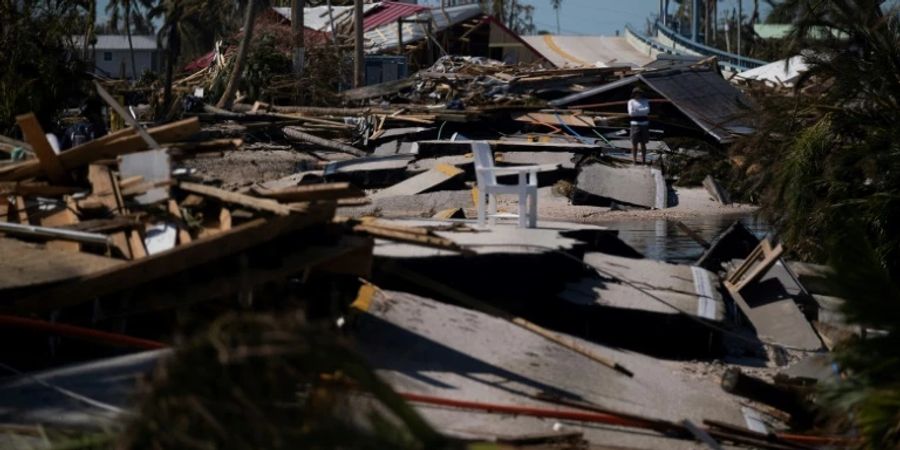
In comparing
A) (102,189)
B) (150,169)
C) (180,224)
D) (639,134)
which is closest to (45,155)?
(102,189)

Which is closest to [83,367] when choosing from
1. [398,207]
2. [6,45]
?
[398,207]

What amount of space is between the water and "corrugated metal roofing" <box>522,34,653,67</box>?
34329 mm

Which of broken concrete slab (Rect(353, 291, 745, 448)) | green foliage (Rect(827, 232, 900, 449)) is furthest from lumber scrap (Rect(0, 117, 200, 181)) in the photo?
green foliage (Rect(827, 232, 900, 449))

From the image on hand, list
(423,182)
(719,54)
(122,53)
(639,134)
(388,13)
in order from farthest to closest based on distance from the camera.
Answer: (122,53) < (719,54) < (388,13) < (639,134) < (423,182)

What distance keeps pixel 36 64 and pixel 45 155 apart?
10.3m

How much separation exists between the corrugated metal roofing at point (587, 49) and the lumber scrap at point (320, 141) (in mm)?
29299

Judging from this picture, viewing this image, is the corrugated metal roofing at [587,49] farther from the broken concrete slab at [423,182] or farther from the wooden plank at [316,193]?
the wooden plank at [316,193]

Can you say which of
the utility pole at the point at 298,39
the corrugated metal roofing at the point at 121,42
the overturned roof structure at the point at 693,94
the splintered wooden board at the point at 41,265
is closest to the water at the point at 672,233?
the overturned roof structure at the point at 693,94

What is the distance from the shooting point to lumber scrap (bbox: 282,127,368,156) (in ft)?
79.6

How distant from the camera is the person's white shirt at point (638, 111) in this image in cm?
2272

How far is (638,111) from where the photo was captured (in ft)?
75.0

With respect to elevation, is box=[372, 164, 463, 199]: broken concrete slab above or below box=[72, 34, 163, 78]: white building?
below

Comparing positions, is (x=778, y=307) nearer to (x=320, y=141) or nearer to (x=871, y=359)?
(x=871, y=359)

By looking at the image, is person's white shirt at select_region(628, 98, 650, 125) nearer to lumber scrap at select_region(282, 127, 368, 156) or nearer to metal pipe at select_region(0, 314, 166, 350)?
lumber scrap at select_region(282, 127, 368, 156)
